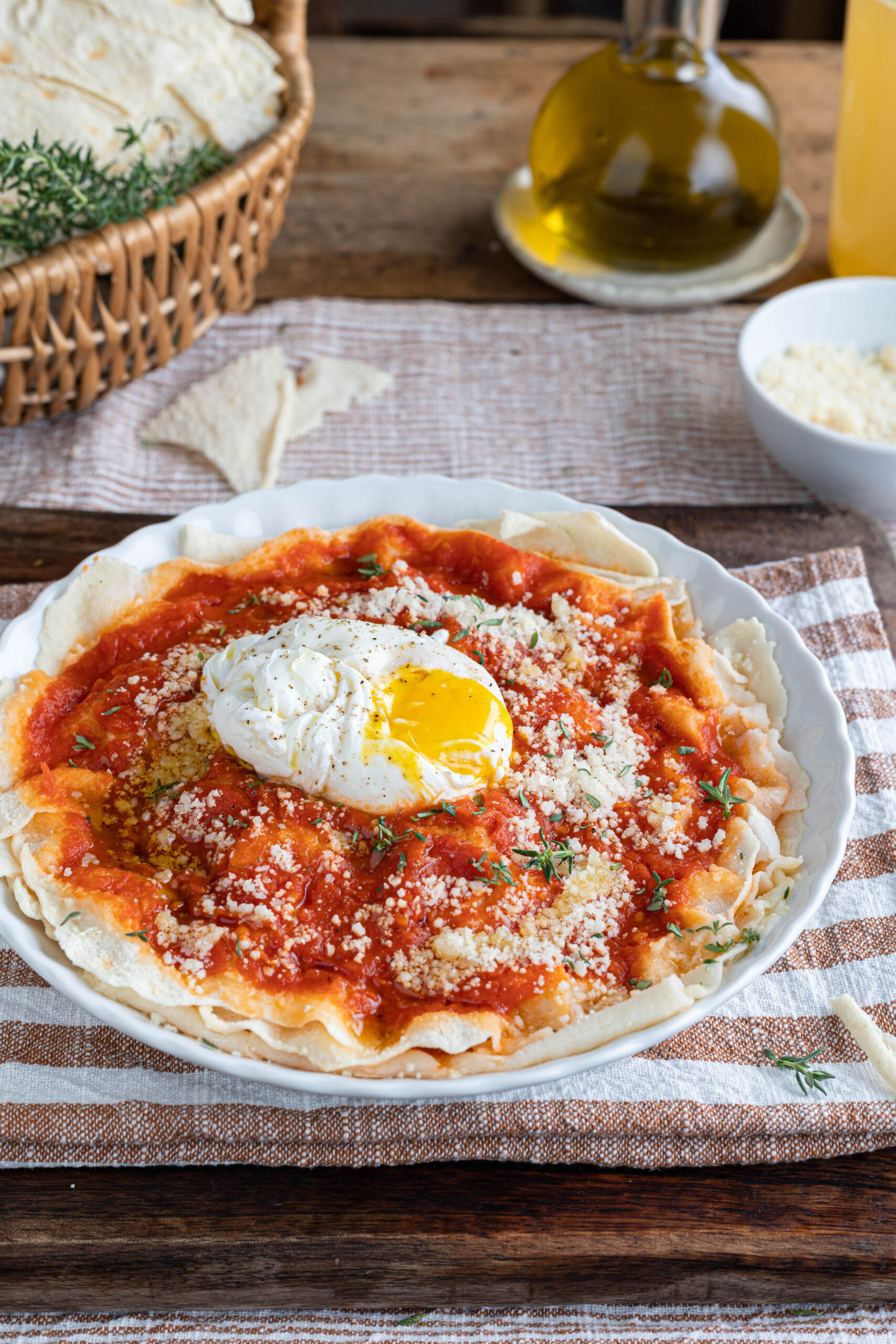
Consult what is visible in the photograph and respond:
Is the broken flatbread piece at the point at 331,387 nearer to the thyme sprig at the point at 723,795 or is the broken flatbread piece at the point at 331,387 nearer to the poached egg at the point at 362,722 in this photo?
the poached egg at the point at 362,722

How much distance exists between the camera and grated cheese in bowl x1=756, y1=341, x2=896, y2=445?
15.2 ft

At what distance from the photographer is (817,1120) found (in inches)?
112

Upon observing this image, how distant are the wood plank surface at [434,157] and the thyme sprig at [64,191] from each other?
1.22 m

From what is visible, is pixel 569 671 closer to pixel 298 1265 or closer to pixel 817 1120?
pixel 817 1120

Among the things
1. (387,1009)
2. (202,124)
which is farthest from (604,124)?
(387,1009)

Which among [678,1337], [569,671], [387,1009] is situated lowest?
[678,1337]

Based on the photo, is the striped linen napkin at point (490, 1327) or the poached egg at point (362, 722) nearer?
the striped linen napkin at point (490, 1327)

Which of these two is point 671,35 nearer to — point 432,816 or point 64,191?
point 64,191

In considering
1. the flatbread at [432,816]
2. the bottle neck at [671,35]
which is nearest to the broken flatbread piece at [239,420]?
the flatbread at [432,816]

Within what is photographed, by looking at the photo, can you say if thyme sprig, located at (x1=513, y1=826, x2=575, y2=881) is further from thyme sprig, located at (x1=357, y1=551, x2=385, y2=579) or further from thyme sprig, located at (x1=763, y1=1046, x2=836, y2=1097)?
thyme sprig, located at (x1=357, y1=551, x2=385, y2=579)

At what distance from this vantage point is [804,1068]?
2941 millimetres

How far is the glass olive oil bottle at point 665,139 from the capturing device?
200 inches

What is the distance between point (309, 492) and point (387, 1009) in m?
1.84

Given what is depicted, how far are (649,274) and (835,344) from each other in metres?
1.03
